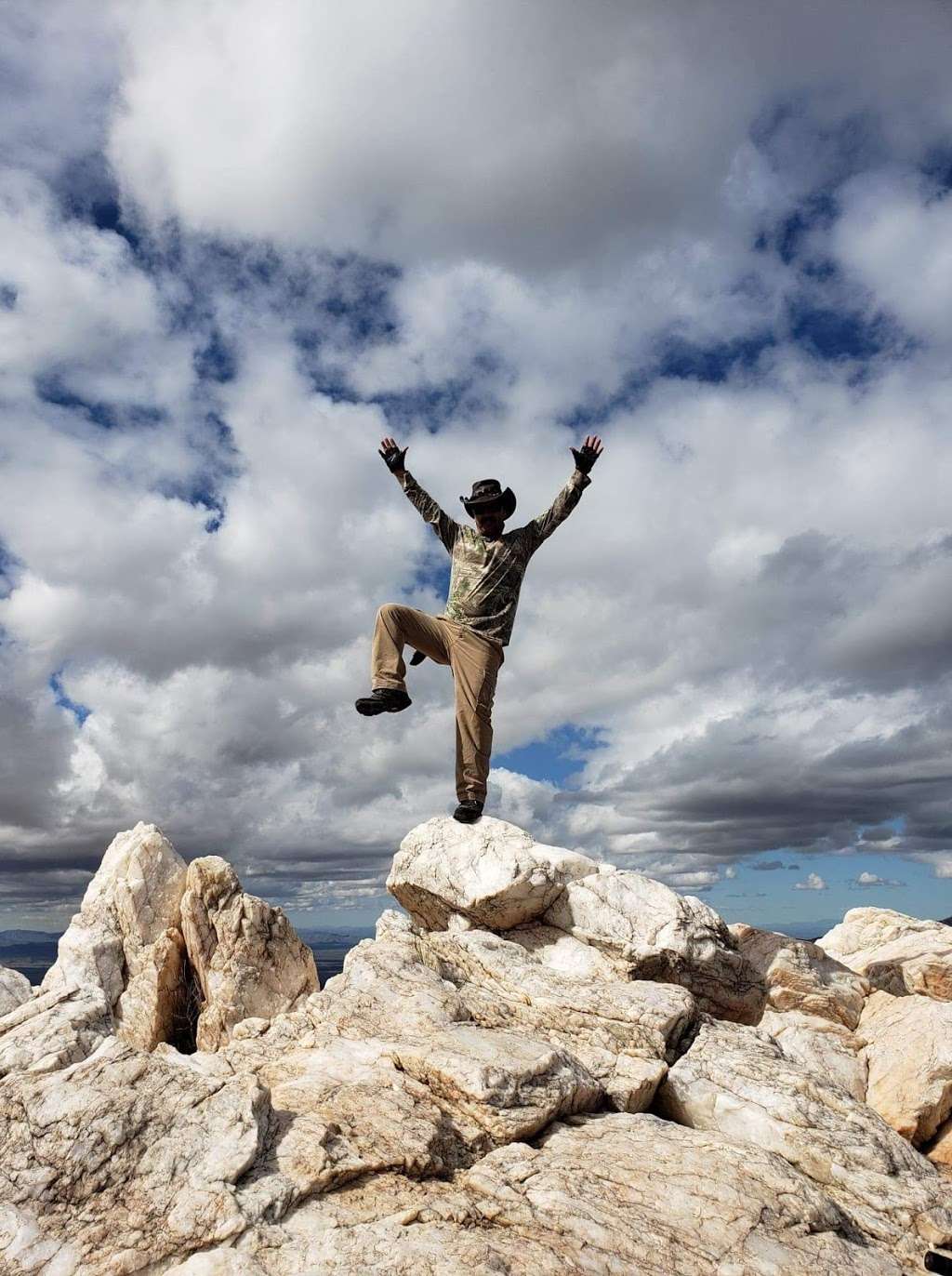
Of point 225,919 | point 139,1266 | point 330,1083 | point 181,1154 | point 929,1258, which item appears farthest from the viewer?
point 225,919

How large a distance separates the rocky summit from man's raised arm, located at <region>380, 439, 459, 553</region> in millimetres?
6758

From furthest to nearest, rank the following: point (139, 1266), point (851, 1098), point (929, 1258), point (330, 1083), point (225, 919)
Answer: point (225, 919)
point (851, 1098)
point (330, 1083)
point (929, 1258)
point (139, 1266)

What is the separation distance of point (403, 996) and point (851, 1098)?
6.83 meters

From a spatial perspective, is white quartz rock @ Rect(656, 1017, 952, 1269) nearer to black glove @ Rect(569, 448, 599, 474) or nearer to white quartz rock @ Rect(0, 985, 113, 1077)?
white quartz rock @ Rect(0, 985, 113, 1077)

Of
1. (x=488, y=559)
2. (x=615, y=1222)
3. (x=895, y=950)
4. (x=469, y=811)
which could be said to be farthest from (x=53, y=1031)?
(x=895, y=950)

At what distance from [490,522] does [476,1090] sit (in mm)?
12175

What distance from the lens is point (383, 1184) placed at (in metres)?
8.93

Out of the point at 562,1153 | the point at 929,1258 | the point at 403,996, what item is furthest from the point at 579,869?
the point at 929,1258

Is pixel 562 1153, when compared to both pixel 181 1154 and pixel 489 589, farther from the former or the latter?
pixel 489 589

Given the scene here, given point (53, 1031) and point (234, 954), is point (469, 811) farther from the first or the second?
point (53, 1031)

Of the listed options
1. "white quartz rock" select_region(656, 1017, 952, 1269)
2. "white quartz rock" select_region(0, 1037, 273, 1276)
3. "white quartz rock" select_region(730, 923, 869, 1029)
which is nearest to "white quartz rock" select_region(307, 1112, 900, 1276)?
"white quartz rock" select_region(656, 1017, 952, 1269)

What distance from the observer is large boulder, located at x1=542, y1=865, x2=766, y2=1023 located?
622 inches

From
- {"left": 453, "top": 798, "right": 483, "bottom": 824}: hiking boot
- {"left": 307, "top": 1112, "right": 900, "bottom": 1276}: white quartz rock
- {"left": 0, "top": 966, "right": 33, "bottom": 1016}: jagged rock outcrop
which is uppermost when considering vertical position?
{"left": 453, "top": 798, "right": 483, "bottom": 824}: hiking boot

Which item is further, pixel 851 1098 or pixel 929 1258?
pixel 851 1098
